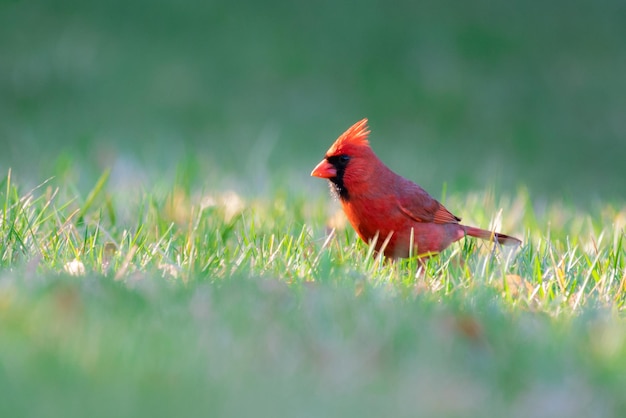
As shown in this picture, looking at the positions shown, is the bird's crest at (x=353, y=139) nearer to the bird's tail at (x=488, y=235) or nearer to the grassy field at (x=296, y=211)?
the grassy field at (x=296, y=211)

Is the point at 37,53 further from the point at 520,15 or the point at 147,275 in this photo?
the point at 147,275

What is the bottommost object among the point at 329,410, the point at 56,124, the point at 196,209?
the point at 56,124

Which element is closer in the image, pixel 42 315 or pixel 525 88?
pixel 42 315

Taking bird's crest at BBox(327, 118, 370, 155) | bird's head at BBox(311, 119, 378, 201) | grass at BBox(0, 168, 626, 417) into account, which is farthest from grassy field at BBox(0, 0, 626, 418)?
bird's crest at BBox(327, 118, 370, 155)

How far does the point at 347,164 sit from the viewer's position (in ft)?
15.5

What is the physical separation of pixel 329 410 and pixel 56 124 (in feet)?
27.7

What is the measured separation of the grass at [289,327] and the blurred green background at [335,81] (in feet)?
17.4

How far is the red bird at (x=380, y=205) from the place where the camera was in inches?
181

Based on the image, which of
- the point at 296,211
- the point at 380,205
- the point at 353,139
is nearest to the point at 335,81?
the point at 296,211

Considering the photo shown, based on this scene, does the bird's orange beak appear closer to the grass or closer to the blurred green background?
the grass

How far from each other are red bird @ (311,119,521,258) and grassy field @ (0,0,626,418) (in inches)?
5.1

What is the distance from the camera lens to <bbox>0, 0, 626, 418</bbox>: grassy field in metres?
2.54

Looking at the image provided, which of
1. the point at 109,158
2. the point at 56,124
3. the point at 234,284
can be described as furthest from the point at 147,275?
the point at 56,124

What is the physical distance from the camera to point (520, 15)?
12.9 meters
